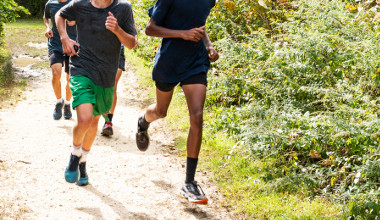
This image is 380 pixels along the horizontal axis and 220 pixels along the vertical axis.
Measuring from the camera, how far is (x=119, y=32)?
4523 mm

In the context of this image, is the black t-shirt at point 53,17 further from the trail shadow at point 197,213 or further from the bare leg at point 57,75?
the trail shadow at point 197,213

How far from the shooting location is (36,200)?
4.68 m

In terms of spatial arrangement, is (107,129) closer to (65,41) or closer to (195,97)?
(65,41)

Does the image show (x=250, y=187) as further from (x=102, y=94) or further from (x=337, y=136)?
(x=102, y=94)

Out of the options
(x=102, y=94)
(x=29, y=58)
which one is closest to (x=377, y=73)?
(x=102, y=94)

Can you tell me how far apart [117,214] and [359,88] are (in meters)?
3.06

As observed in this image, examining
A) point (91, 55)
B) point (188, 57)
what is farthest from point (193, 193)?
point (91, 55)

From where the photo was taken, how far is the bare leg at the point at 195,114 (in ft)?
15.1

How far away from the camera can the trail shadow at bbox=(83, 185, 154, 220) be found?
14.6 ft

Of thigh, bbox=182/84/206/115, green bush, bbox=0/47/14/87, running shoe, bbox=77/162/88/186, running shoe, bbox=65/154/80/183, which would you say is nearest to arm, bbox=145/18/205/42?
thigh, bbox=182/84/206/115

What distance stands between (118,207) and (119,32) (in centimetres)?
169

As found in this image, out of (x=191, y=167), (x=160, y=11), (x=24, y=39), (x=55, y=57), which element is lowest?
(x=24, y=39)

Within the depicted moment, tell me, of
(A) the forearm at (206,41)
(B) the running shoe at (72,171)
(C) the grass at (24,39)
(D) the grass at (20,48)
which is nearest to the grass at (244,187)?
(A) the forearm at (206,41)

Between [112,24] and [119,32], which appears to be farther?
[119,32]
